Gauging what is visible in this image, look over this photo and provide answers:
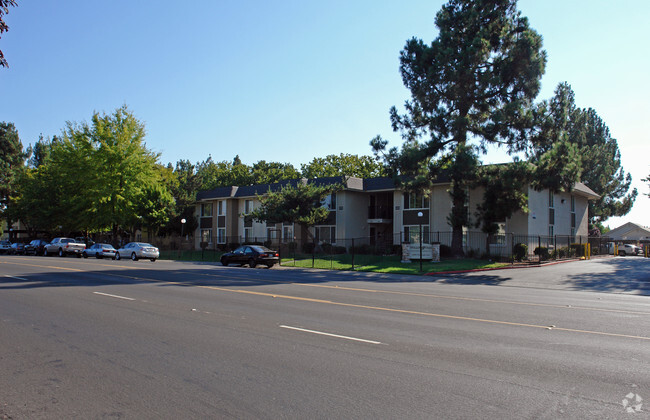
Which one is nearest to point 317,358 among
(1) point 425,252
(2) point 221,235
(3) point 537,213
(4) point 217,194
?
(1) point 425,252

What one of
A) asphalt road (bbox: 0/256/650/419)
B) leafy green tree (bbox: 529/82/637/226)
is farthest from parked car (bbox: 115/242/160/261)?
leafy green tree (bbox: 529/82/637/226)

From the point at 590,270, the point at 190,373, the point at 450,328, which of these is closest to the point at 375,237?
the point at 590,270

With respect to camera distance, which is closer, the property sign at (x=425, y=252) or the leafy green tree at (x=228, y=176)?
the property sign at (x=425, y=252)

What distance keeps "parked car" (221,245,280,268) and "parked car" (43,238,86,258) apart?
20.1 metres

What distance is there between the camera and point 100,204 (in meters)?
54.7

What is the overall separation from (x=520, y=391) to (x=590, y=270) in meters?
26.9

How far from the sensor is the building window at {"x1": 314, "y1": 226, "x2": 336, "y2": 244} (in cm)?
4684

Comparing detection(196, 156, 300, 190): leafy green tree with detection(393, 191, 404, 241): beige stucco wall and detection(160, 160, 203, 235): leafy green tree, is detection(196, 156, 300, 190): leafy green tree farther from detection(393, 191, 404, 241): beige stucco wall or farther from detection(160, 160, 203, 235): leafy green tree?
detection(393, 191, 404, 241): beige stucco wall

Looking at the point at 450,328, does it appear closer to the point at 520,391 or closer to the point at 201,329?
the point at 520,391

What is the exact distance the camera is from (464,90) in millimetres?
32781

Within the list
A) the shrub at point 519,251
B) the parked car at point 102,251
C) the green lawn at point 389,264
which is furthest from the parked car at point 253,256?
the shrub at point 519,251

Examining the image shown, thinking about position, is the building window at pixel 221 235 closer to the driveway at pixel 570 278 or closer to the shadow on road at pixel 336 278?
the shadow on road at pixel 336 278

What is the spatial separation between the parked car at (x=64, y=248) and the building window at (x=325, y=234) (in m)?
21.6

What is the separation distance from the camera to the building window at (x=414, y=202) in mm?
41312
